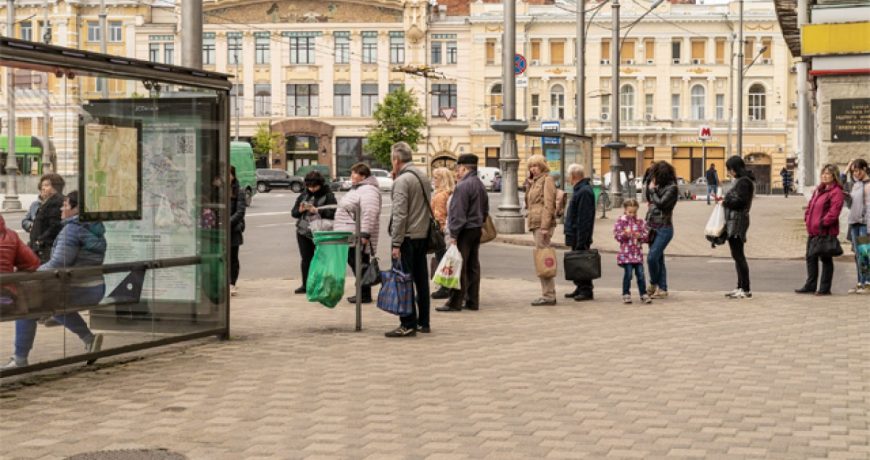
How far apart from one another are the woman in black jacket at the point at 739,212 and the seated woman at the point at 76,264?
27.7ft

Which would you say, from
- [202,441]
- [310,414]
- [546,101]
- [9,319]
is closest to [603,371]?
[310,414]

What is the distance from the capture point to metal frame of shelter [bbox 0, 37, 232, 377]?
29.8ft

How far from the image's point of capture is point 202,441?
24.6 ft

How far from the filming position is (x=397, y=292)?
12.2 metres

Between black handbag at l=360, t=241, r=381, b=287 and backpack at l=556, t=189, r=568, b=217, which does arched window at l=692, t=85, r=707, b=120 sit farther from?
black handbag at l=360, t=241, r=381, b=287

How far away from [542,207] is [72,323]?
6.72 metres

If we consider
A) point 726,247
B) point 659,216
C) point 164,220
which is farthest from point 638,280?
point 726,247

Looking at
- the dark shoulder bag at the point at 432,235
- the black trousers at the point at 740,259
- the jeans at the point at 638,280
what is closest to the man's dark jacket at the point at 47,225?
the dark shoulder bag at the point at 432,235

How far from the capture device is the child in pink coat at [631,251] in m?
15.7

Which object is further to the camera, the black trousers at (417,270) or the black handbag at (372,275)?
the black handbag at (372,275)

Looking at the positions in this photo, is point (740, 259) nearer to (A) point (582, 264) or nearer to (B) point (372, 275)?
(A) point (582, 264)

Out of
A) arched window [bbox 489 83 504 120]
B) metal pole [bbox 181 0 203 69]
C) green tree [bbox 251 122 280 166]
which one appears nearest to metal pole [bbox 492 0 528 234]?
metal pole [bbox 181 0 203 69]

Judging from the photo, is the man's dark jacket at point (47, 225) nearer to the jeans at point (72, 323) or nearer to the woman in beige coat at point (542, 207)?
the jeans at point (72, 323)

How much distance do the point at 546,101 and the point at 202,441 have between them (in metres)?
79.7
